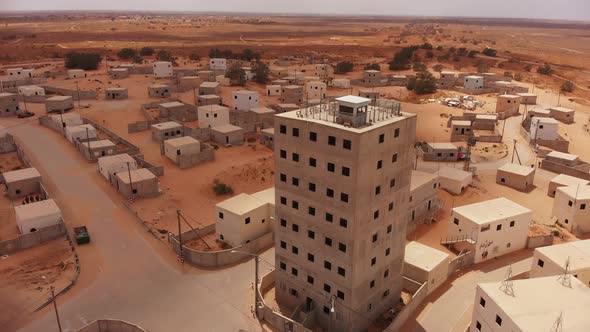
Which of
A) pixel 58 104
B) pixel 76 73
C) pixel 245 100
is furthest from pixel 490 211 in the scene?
pixel 76 73

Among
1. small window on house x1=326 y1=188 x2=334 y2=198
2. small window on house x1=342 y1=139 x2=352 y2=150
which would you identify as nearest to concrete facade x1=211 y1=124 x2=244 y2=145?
small window on house x1=326 y1=188 x2=334 y2=198

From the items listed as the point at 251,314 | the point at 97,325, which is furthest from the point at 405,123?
the point at 97,325

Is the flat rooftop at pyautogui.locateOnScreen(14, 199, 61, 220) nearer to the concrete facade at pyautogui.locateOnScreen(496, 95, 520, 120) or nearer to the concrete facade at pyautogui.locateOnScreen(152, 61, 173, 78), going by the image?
the concrete facade at pyautogui.locateOnScreen(496, 95, 520, 120)

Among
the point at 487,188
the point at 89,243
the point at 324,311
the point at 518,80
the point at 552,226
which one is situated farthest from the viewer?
the point at 518,80

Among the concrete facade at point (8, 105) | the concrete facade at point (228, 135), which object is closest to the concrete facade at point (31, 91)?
the concrete facade at point (8, 105)

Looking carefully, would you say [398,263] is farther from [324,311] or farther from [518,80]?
[518,80]

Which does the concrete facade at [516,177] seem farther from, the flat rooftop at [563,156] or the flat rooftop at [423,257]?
the flat rooftop at [423,257]
